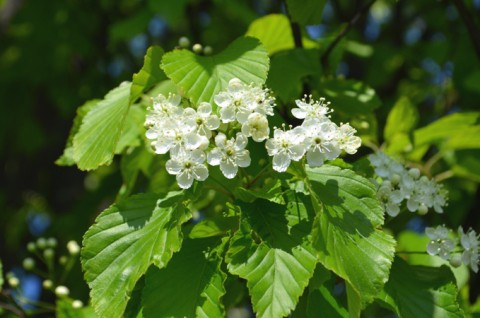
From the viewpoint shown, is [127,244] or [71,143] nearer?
[127,244]

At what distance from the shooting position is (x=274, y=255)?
67.5 inches

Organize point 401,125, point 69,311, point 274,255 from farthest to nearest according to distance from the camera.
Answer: point 401,125, point 69,311, point 274,255

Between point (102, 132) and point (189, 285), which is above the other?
point (102, 132)

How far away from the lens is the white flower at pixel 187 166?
176 centimetres

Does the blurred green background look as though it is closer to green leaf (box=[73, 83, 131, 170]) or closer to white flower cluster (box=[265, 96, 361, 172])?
green leaf (box=[73, 83, 131, 170])

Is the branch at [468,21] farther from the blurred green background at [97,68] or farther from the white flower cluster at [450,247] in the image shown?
the white flower cluster at [450,247]

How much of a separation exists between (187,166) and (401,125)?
4.33 ft

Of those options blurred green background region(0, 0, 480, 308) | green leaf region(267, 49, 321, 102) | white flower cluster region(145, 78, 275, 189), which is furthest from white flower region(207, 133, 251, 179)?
blurred green background region(0, 0, 480, 308)

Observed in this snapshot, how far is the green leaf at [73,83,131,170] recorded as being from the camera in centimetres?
194

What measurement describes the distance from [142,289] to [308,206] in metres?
0.52

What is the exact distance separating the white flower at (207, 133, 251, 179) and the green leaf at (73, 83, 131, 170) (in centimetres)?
31

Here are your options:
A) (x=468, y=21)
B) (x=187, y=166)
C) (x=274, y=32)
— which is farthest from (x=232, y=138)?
(x=468, y=21)

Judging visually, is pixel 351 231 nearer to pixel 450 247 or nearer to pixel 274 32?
pixel 450 247

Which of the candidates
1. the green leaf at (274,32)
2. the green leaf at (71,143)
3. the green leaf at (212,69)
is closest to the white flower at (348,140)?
the green leaf at (212,69)
